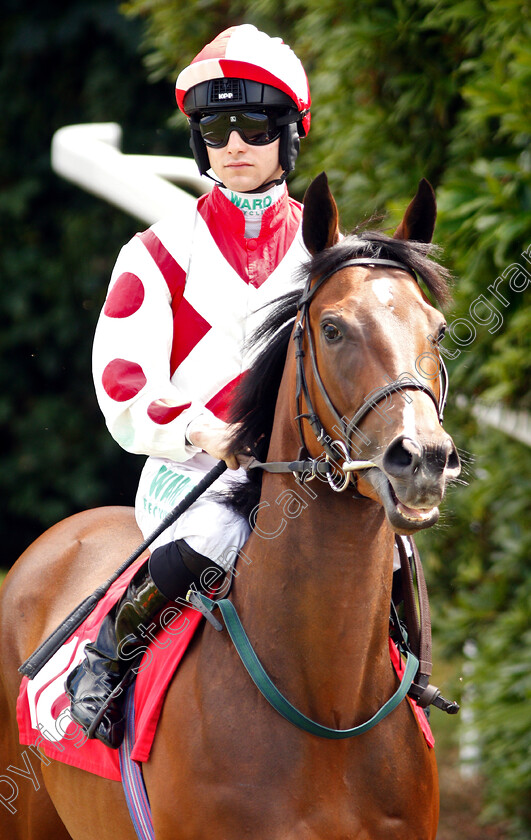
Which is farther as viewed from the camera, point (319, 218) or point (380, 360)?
point (319, 218)

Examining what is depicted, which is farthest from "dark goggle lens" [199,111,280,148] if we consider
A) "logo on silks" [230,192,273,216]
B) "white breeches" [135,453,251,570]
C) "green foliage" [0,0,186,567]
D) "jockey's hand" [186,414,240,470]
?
"green foliage" [0,0,186,567]

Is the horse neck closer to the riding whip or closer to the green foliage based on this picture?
the riding whip

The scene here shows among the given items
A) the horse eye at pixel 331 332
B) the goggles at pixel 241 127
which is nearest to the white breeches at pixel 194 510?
the horse eye at pixel 331 332

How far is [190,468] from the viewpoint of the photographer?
2666 millimetres

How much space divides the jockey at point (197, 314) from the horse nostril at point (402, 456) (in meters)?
0.69

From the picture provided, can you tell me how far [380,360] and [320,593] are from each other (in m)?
0.56

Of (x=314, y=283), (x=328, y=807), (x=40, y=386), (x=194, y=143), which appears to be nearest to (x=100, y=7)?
(x=40, y=386)

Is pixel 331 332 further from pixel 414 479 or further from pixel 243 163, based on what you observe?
pixel 243 163

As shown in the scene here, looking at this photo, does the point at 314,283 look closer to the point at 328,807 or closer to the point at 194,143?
the point at 194,143

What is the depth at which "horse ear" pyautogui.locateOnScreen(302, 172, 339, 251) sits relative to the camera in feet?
6.94

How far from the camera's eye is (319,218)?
7.09ft

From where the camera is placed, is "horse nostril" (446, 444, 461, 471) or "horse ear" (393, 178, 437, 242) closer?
"horse nostril" (446, 444, 461, 471)

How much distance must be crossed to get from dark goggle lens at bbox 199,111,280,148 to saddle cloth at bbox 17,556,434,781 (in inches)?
45.4

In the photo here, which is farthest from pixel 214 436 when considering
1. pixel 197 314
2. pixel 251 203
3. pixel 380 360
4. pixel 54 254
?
pixel 54 254
